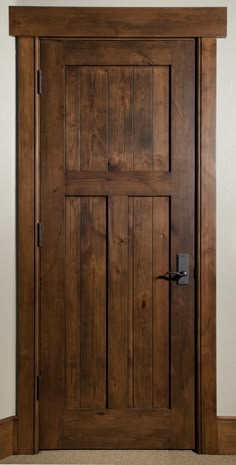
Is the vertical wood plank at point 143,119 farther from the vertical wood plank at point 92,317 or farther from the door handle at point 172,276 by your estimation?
the door handle at point 172,276

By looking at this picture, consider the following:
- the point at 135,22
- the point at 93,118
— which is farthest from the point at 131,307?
the point at 135,22

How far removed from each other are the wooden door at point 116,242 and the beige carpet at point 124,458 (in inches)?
2.0

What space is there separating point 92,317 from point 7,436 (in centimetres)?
75

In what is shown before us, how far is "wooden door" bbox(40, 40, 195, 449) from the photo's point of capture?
321cm

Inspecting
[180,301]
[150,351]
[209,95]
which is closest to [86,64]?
[209,95]

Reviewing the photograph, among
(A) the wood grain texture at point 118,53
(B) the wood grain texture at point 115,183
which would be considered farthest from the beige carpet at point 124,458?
(A) the wood grain texture at point 118,53

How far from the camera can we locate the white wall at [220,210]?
124 inches

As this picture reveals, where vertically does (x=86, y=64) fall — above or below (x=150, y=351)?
above

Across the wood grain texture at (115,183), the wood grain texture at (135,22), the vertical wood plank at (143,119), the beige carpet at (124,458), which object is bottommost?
the beige carpet at (124,458)

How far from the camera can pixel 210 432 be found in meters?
3.18

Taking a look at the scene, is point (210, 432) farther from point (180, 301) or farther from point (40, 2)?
point (40, 2)

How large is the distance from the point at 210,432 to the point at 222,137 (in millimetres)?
1557

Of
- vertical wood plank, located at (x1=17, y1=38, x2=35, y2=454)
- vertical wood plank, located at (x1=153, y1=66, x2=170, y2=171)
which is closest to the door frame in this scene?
vertical wood plank, located at (x1=17, y1=38, x2=35, y2=454)

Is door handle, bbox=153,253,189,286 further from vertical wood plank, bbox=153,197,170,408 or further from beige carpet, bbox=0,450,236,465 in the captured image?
beige carpet, bbox=0,450,236,465
